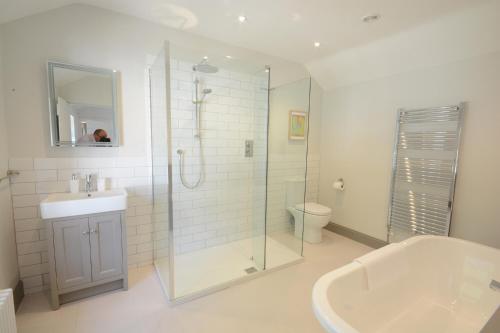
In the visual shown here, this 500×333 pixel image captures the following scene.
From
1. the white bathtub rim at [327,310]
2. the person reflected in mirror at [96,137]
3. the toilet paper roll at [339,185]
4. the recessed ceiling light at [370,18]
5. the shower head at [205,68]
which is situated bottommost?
the white bathtub rim at [327,310]

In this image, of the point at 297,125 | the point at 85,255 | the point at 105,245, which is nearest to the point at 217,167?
the point at 297,125

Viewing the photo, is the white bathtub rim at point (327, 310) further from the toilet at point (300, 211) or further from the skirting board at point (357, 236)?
the skirting board at point (357, 236)

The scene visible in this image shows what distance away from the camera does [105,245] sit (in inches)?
78.9

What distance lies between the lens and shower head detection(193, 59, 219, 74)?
2.49m

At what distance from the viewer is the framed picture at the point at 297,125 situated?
3084mm

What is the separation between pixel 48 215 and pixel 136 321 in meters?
1.04

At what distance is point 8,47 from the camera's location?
6.13ft

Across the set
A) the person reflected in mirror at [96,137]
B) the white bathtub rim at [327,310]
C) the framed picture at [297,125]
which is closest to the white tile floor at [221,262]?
the white bathtub rim at [327,310]

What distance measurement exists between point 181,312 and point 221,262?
773 mm

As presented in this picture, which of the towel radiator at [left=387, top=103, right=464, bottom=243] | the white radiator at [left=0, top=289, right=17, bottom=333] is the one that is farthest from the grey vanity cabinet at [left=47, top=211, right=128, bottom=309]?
the towel radiator at [left=387, top=103, right=464, bottom=243]

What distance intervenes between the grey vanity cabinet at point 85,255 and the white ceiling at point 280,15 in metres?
1.67

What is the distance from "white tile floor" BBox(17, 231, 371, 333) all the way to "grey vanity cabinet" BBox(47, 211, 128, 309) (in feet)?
0.46

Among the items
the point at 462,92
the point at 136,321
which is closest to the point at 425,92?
the point at 462,92

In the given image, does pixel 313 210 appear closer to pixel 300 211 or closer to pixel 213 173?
pixel 300 211
